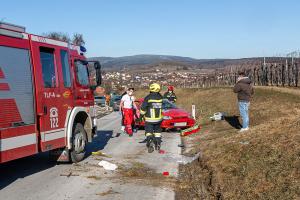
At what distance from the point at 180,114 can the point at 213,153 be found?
7345 mm

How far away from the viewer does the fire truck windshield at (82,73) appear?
36.8 feet

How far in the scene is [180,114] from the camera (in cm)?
1828

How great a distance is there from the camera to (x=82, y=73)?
11562 millimetres

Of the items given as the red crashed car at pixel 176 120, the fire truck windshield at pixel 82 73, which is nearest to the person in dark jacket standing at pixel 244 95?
the red crashed car at pixel 176 120

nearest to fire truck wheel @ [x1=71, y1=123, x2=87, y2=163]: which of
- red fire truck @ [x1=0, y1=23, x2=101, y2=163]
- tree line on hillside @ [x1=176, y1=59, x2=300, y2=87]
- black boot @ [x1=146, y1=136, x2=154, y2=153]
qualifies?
red fire truck @ [x1=0, y1=23, x2=101, y2=163]

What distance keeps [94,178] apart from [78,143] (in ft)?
7.02

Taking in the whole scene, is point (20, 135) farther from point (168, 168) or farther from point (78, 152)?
point (168, 168)

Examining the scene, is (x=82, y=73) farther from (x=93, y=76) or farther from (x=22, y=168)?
(x=22, y=168)

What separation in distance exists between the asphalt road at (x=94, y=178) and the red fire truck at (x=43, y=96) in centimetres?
57

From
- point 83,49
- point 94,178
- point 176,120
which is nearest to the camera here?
point 94,178

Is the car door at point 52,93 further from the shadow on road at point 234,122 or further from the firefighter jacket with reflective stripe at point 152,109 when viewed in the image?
the shadow on road at point 234,122

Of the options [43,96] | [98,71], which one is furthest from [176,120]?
[43,96]

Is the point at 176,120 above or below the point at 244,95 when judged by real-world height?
below

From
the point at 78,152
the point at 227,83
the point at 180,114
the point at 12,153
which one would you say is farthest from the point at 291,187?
the point at 227,83
